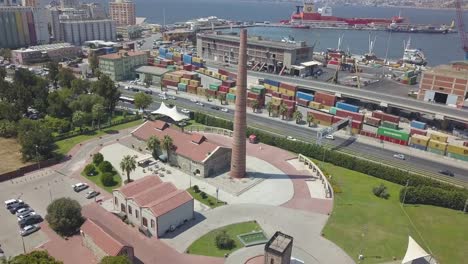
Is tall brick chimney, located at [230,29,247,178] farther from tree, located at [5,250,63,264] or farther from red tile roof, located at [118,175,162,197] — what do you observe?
tree, located at [5,250,63,264]

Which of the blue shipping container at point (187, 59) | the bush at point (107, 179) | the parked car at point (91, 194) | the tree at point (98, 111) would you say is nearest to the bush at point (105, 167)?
the bush at point (107, 179)

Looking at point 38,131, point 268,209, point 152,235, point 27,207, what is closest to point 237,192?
point 268,209


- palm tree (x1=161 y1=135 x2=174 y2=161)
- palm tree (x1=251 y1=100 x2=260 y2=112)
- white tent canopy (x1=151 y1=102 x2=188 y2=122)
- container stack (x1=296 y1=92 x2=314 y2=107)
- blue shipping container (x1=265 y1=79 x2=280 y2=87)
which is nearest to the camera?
palm tree (x1=161 y1=135 x2=174 y2=161)

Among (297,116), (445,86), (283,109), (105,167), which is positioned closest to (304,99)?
(283,109)

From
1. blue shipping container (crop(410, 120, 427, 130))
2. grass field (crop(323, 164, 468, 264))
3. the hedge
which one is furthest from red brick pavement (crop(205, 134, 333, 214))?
blue shipping container (crop(410, 120, 427, 130))

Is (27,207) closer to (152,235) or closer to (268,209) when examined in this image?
(152,235)

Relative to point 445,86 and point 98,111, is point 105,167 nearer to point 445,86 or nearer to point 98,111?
point 98,111
